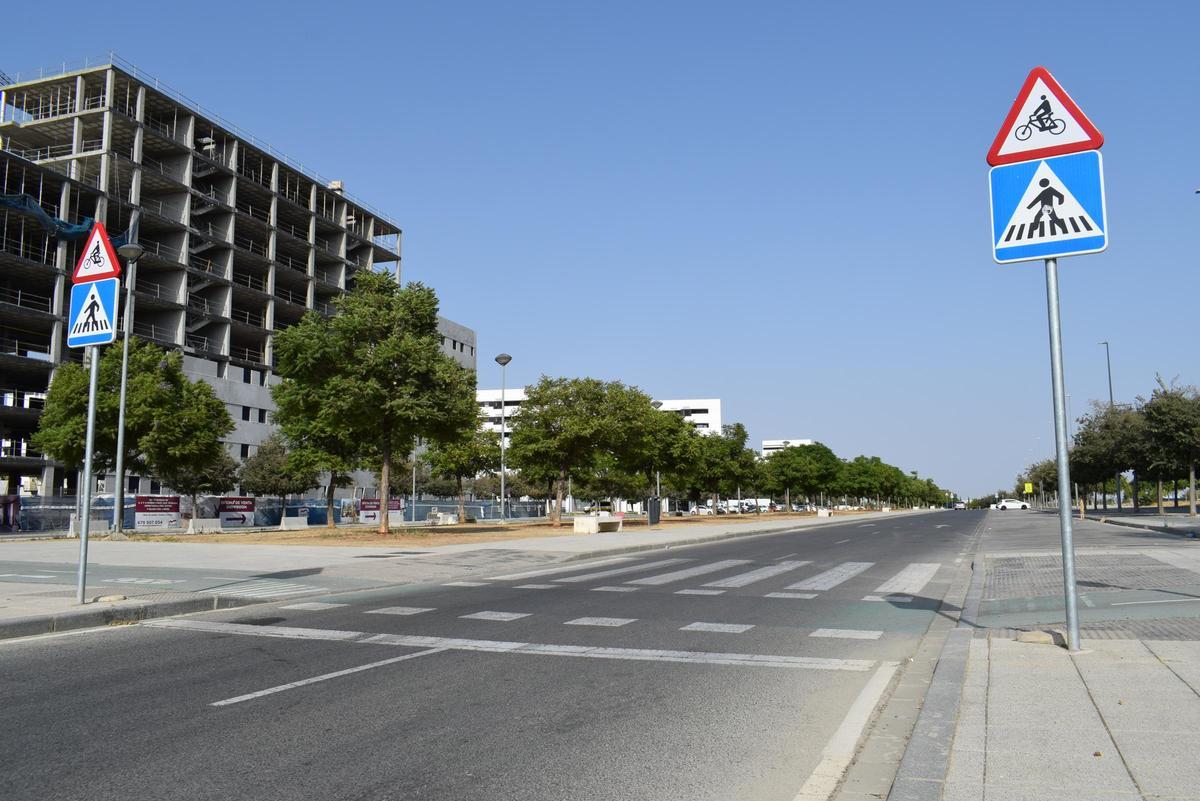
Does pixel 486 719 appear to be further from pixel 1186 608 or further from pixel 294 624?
pixel 1186 608

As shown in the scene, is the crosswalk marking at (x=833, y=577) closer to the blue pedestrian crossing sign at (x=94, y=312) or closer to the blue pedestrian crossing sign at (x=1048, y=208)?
the blue pedestrian crossing sign at (x=1048, y=208)

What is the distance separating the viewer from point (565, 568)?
723 inches

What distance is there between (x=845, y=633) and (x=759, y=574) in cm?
706

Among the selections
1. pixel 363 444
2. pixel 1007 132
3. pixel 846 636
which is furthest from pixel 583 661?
pixel 363 444

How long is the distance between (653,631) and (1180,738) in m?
5.52

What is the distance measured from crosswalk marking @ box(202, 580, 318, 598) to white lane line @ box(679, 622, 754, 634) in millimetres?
6275

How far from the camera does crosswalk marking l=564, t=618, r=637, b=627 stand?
975 centimetres

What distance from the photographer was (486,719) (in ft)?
18.1

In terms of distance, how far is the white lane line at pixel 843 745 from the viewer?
419 cm

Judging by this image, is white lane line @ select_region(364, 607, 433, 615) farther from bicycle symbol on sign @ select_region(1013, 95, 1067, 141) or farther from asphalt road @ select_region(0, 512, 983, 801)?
bicycle symbol on sign @ select_region(1013, 95, 1067, 141)

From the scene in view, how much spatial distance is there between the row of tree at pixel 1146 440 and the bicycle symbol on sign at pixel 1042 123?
3586 centimetres

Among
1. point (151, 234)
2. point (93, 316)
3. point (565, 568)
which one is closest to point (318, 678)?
point (93, 316)

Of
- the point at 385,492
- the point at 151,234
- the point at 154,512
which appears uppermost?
the point at 151,234

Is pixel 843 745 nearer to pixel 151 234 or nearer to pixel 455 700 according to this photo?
pixel 455 700
